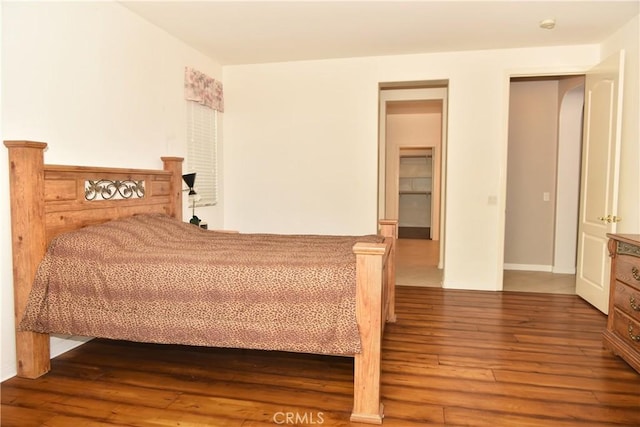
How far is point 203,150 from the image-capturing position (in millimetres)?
4645

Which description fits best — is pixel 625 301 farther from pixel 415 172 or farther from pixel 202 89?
pixel 415 172

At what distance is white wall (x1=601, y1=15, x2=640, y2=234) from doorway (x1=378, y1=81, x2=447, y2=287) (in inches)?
68.3

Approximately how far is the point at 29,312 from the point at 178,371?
92 cm

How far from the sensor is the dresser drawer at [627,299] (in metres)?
2.64

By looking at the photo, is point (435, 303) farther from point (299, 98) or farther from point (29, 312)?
point (29, 312)

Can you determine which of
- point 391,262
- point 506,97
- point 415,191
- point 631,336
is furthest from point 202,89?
point 415,191

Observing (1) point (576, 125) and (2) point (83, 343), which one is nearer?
(2) point (83, 343)

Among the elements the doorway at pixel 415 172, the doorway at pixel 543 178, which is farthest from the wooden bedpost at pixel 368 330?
the doorway at pixel 543 178

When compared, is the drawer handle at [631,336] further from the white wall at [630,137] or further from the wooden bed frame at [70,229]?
the wooden bed frame at [70,229]

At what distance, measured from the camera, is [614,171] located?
3.62m

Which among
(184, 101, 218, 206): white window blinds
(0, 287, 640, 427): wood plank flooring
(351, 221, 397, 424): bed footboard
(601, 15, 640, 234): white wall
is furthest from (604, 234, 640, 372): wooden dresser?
(184, 101, 218, 206): white window blinds

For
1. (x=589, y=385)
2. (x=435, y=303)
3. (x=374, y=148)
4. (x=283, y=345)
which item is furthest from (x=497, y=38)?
(x=283, y=345)

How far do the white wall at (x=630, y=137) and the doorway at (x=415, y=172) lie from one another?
5.69 feet

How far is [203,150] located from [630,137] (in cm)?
407
